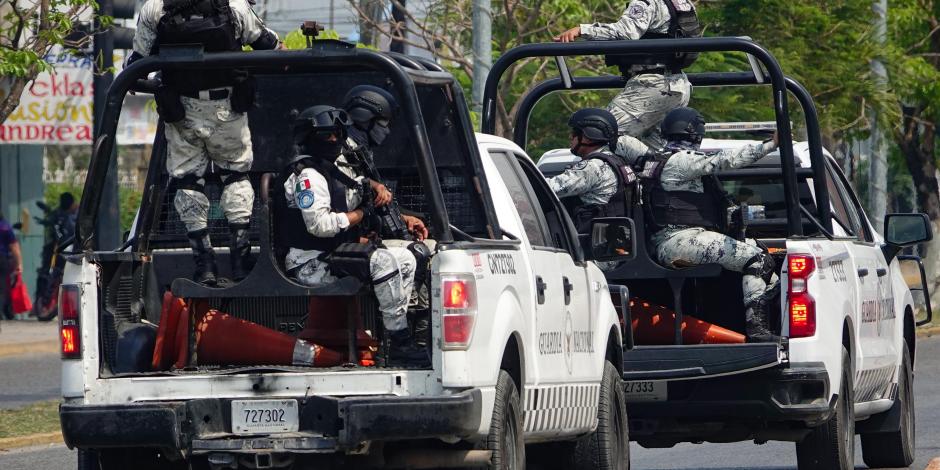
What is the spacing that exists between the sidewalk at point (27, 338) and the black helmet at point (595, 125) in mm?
12512

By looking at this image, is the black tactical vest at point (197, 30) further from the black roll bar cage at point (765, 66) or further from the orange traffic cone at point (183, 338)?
the black roll bar cage at point (765, 66)

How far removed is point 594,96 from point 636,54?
31.8 ft

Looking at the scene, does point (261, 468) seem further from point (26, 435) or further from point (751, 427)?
point (26, 435)

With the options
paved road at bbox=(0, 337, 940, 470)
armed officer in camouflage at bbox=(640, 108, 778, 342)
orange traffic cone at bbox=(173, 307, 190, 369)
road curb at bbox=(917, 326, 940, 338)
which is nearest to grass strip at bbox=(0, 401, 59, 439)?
paved road at bbox=(0, 337, 940, 470)

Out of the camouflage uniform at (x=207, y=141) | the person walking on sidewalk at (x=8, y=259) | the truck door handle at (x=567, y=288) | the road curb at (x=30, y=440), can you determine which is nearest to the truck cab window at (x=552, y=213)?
the truck door handle at (x=567, y=288)

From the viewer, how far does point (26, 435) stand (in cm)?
1288

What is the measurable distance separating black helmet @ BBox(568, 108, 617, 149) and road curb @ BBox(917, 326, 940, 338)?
1418 centimetres

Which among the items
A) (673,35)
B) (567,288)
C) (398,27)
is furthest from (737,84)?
(398,27)

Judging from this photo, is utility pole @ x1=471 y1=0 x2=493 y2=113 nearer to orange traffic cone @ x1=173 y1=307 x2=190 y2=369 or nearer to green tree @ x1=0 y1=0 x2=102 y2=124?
green tree @ x1=0 y1=0 x2=102 y2=124

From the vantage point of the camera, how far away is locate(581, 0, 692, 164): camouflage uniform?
11.1 metres

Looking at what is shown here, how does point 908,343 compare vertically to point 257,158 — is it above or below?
below

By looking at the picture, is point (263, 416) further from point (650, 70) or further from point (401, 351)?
point (650, 70)

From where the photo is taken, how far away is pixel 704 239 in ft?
33.3

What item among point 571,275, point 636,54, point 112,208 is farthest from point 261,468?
point 112,208
